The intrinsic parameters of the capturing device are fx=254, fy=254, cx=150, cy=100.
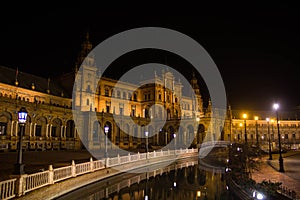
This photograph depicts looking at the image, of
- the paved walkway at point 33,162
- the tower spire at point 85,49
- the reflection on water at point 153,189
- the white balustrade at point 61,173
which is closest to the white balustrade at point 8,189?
the white balustrade at point 61,173

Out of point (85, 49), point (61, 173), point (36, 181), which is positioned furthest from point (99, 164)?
point (85, 49)

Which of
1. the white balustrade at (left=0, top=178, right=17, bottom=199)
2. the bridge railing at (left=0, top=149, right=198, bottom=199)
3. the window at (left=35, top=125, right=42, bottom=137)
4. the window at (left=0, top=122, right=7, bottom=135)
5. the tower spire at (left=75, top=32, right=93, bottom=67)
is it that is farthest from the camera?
the tower spire at (left=75, top=32, right=93, bottom=67)

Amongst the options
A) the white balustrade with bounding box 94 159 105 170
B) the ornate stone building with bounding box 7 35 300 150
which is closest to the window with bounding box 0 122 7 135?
the ornate stone building with bounding box 7 35 300 150

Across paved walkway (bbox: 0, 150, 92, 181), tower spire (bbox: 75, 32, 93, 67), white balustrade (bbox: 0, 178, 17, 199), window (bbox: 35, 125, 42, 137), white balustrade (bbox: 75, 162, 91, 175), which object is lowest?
paved walkway (bbox: 0, 150, 92, 181)

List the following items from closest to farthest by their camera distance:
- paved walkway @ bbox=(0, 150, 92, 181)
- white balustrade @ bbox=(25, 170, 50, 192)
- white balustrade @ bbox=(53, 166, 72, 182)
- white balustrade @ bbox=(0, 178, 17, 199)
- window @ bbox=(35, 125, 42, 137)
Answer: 1. white balustrade @ bbox=(0, 178, 17, 199)
2. white balustrade @ bbox=(25, 170, 50, 192)
3. white balustrade @ bbox=(53, 166, 72, 182)
4. paved walkway @ bbox=(0, 150, 92, 181)
5. window @ bbox=(35, 125, 42, 137)

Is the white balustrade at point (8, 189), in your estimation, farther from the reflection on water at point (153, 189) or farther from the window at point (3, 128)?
the window at point (3, 128)

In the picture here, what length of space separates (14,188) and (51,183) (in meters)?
3.01

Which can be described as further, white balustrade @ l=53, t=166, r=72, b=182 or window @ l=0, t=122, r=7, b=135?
window @ l=0, t=122, r=7, b=135

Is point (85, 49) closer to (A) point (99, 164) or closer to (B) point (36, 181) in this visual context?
(A) point (99, 164)

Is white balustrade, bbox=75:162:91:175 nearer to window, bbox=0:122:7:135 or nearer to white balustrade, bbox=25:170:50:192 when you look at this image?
white balustrade, bbox=25:170:50:192

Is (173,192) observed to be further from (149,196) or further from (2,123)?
(2,123)

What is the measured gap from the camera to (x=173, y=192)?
17516mm

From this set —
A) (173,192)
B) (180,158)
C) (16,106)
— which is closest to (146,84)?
(180,158)

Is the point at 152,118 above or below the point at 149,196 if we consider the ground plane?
above
